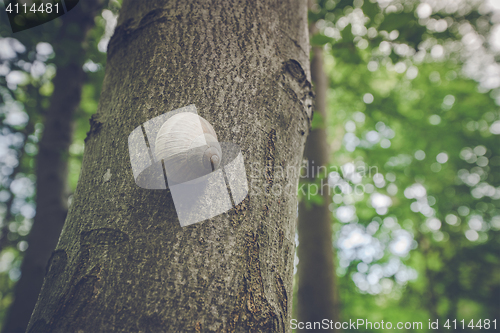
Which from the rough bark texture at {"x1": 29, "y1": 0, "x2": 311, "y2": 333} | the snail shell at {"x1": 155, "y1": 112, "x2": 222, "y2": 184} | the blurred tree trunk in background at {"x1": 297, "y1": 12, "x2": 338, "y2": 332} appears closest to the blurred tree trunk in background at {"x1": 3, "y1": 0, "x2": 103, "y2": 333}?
the rough bark texture at {"x1": 29, "y1": 0, "x2": 311, "y2": 333}

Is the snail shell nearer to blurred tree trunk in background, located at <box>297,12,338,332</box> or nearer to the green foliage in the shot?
blurred tree trunk in background, located at <box>297,12,338,332</box>

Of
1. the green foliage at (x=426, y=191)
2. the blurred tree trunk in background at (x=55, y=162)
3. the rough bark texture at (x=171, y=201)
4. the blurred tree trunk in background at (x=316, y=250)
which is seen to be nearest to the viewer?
the rough bark texture at (x=171, y=201)

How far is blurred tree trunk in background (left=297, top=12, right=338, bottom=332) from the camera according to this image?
12.0 ft

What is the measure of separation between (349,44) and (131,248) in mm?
2399

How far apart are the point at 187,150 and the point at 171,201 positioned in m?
0.16

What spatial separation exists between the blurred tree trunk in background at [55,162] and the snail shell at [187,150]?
2454 millimetres

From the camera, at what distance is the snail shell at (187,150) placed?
80cm

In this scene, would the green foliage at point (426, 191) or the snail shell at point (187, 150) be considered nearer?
the snail shell at point (187, 150)

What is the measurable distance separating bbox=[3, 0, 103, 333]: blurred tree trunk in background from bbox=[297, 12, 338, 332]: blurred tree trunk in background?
283cm

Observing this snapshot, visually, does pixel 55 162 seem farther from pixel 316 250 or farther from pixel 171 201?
pixel 316 250

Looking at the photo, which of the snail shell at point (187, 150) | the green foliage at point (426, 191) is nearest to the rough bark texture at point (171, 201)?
the snail shell at point (187, 150)

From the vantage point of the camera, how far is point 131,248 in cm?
76

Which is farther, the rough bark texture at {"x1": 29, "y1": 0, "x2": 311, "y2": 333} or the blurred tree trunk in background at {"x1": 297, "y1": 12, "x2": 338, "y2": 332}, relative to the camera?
the blurred tree trunk in background at {"x1": 297, "y1": 12, "x2": 338, "y2": 332}

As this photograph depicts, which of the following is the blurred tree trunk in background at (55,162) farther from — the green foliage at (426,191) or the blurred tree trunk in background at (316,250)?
the green foliage at (426,191)
